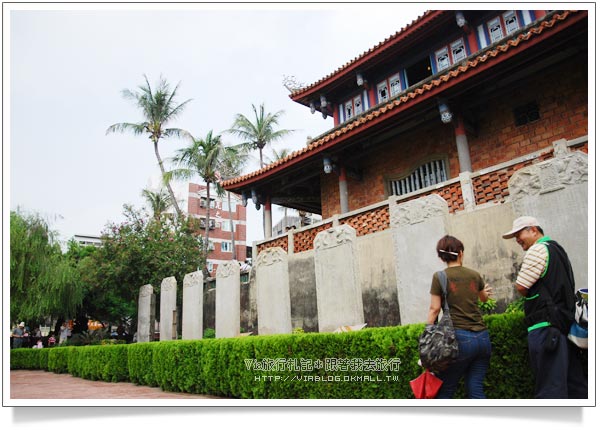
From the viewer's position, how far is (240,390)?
6.09 metres

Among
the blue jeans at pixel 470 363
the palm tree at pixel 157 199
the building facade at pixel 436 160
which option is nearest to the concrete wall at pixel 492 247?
the building facade at pixel 436 160

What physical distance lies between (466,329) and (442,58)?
1006cm

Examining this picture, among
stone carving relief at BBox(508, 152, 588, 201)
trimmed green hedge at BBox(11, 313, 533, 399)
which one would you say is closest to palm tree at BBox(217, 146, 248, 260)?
trimmed green hedge at BBox(11, 313, 533, 399)

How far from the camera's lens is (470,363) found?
333cm

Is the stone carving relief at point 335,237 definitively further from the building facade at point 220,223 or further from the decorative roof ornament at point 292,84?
the building facade at point 220,223

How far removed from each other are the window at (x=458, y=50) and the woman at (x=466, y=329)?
942 centimetres

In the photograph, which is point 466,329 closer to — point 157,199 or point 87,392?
point 87,392

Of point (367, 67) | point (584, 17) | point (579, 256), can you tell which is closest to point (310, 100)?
point (367, 67)

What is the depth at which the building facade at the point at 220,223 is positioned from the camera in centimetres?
3791

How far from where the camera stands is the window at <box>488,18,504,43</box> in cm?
1062

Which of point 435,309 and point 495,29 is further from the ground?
point 495,29

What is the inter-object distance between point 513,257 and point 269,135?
24136 mm

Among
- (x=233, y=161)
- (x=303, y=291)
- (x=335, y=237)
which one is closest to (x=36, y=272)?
(x=303, y=291)
